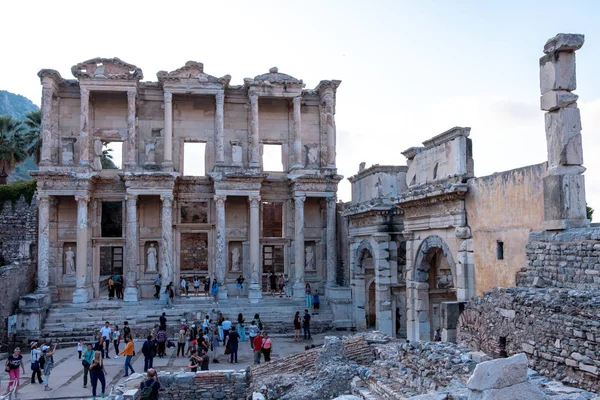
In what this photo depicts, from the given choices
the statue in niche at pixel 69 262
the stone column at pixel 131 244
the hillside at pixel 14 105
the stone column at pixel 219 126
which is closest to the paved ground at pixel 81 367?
the stone column at pixel 131 244

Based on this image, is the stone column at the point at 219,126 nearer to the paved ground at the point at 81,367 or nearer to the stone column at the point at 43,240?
the stone column at the point at 43,240

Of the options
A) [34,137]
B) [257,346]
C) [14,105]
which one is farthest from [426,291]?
[14,105]

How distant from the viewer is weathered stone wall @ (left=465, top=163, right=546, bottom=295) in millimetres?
11945

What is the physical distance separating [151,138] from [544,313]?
22.4m

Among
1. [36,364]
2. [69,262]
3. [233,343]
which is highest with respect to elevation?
[69,262]

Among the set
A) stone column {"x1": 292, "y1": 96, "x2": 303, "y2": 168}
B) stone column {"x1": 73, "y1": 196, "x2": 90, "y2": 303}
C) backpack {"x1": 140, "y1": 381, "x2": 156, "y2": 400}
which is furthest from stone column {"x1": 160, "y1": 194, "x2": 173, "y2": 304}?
backpack {"x1": 140, "y1": 381, "x2": 156, "y2": 400}

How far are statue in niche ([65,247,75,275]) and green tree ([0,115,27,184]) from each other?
8.35 metres

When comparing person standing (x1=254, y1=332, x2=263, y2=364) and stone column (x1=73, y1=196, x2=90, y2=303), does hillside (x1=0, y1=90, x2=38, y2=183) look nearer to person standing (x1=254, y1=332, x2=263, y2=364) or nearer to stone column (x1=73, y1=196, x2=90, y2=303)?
stone column (x1=73, y1=196, x2=90, y2=303)

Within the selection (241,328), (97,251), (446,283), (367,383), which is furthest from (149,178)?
(367,383)

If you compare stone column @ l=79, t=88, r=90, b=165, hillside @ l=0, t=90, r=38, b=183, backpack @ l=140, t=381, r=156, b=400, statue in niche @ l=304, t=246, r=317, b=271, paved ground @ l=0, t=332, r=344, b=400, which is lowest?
paved ground @ l=0, t=332, r=344, b=400

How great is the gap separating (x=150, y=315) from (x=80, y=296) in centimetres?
357

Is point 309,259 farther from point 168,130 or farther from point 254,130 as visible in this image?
point 168,130

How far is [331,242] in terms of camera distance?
27.5 m

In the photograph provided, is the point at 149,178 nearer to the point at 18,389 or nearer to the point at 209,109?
the point at 209,109
